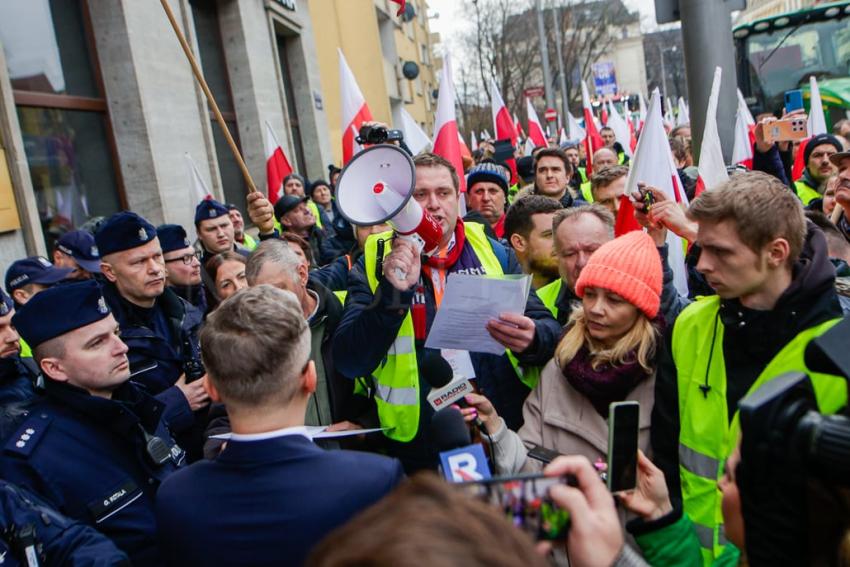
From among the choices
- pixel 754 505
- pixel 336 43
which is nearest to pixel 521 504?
pixel 754 505

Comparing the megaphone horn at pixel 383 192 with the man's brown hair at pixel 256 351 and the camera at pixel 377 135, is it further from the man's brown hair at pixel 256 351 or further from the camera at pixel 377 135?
the man's brown hair at pixel 256 351

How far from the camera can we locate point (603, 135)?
12.9 m

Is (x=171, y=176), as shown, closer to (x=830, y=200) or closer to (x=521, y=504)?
(x=830, y=200)

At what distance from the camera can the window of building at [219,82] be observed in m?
10.1

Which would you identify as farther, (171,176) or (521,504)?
(171,176)

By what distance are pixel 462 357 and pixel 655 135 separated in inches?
69.5

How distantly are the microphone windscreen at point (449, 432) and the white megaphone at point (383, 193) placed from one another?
107 cm

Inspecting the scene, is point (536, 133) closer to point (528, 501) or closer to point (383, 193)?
point (383, 193)

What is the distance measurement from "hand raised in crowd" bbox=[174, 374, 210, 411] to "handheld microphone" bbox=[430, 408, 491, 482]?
6.28 ft

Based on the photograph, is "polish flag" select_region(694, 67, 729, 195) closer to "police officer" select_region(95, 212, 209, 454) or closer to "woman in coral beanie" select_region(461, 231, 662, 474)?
"woman in coral beanie" select_region(461, 231, 662, 474)

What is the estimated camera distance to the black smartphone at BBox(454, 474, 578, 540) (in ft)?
3.58

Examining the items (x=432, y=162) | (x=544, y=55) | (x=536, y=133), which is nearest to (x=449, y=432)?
(x=432, y=162)

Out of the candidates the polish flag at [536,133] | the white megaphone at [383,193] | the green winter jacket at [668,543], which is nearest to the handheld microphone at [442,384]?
the white megaphone at [383,193]

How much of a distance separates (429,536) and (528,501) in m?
0.32
